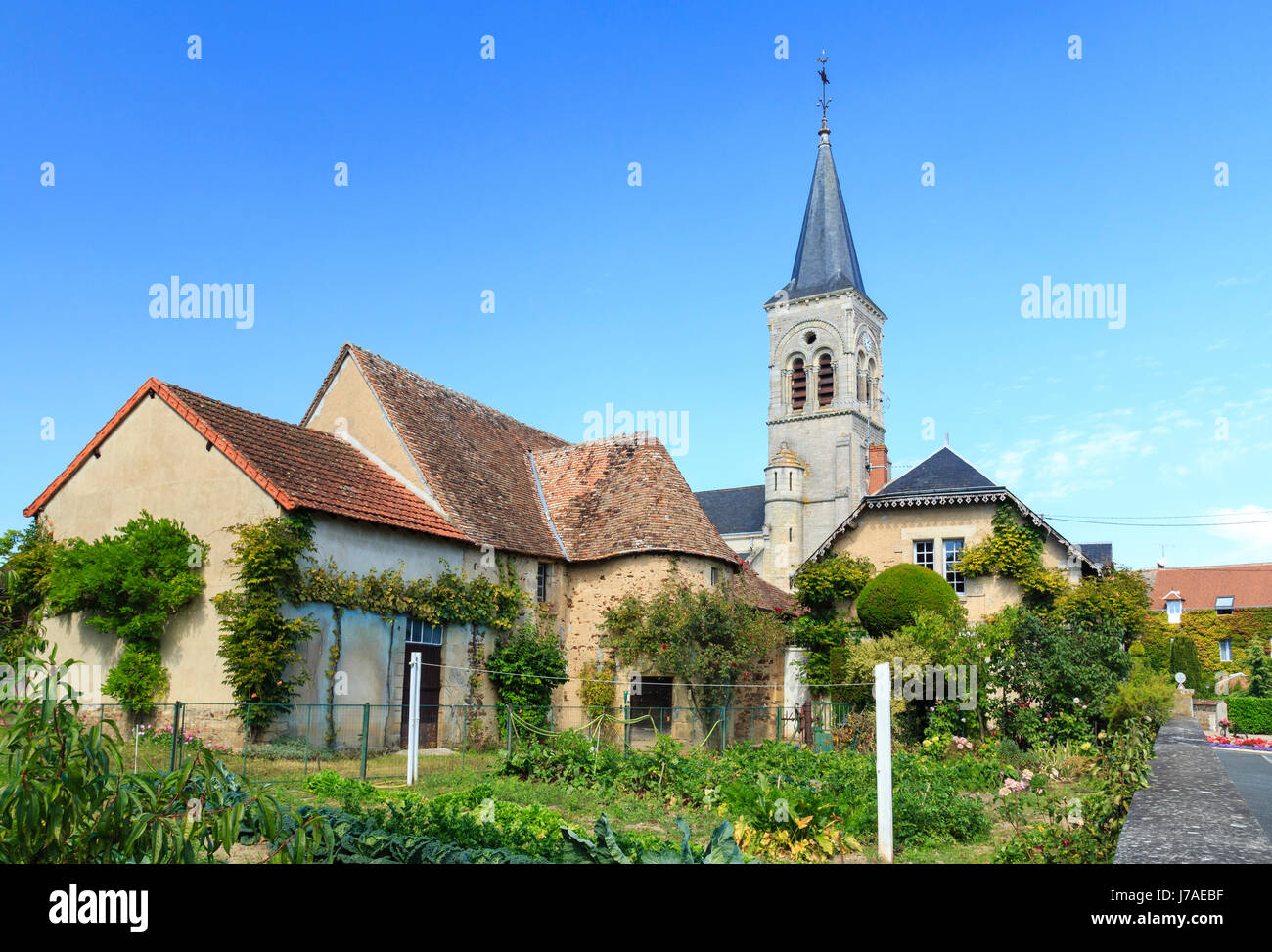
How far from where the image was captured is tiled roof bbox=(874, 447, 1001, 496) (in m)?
26.3

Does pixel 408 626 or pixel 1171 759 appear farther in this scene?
pixel 408 626

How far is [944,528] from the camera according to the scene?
26562mm

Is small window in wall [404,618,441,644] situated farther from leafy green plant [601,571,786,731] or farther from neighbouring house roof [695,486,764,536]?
neighbouring house roof [695,486,764,536]

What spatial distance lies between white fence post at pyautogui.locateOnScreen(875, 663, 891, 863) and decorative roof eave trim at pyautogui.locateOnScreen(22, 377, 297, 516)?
42.7 feet

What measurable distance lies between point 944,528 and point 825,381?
38.2 metres

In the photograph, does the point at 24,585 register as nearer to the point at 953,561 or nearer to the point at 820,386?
the point at 953,561

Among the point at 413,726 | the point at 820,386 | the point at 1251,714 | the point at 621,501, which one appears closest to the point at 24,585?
the point at 413,726

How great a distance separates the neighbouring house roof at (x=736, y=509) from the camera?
206ft

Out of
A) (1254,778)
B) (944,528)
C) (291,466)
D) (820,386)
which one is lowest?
(1254,778)

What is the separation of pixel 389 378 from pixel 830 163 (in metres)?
48.5

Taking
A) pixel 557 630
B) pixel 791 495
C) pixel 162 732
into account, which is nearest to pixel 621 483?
pixel 557 630

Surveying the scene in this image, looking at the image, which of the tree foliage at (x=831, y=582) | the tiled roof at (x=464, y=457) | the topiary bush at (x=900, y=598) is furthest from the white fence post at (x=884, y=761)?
the tree foliage at (x=831, y=582)

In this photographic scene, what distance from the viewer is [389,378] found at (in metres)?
25.8

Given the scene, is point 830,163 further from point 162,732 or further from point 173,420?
point 162,732
